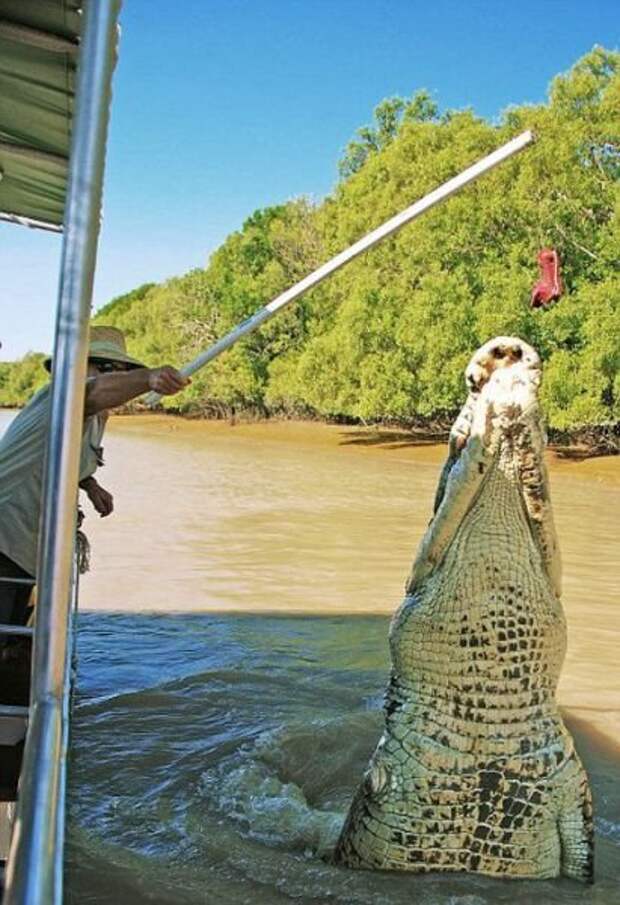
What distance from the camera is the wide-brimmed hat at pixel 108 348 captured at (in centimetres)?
394

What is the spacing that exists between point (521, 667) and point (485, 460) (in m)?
0.62

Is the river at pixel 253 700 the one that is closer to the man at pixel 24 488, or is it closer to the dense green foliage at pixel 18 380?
the man at pixel 24 488

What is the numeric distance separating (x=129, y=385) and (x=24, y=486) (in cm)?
67

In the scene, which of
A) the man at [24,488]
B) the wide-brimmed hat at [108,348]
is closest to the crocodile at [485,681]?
the man at [24,488]

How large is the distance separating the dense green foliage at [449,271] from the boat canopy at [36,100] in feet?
63.3

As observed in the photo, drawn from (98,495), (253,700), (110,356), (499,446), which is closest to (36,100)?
(110,356)

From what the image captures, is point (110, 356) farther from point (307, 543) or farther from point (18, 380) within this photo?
point (18, 380)

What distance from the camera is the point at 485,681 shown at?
10.1 feet

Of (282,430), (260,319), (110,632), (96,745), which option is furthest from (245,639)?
(282,430)

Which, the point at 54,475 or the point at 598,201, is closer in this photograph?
the point at 54,475

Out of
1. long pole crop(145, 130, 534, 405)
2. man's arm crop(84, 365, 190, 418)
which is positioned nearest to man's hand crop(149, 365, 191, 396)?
man's arm crop(84, 365, 190, 418)

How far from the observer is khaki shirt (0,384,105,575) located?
382 centimetres

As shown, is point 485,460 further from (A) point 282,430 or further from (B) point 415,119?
(A) point 282,430

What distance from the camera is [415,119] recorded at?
37.7 m
